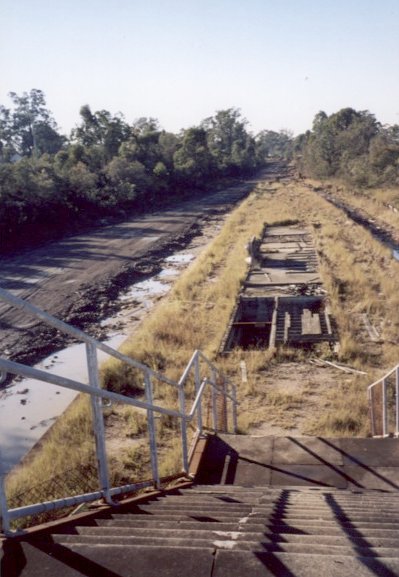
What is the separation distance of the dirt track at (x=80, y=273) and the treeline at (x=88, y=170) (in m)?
2.67

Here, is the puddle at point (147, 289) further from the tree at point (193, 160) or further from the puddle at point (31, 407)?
the tree at point (193, 160)

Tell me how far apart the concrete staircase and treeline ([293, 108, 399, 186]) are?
49.4m

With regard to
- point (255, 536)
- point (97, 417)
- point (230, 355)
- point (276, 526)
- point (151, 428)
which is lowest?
point (230, 355)

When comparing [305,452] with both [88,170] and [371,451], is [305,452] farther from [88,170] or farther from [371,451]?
[88,170]

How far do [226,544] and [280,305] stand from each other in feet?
53.9

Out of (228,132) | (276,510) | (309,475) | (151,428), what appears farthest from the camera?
(228,132)

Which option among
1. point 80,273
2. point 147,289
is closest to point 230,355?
point 147,289

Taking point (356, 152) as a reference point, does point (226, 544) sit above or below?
below

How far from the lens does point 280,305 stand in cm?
1823

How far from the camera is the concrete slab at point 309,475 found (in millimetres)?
5637

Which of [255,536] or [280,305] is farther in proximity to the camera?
[280,305]

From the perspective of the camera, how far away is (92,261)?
2559cm

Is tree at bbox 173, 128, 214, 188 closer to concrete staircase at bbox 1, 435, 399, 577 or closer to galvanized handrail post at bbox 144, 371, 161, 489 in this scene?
galvanized handrail post at bbox 144, 371, 161, 489

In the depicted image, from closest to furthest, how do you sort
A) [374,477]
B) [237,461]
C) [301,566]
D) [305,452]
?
[301,566] → [374,477] → [237,461] → [305,452]
